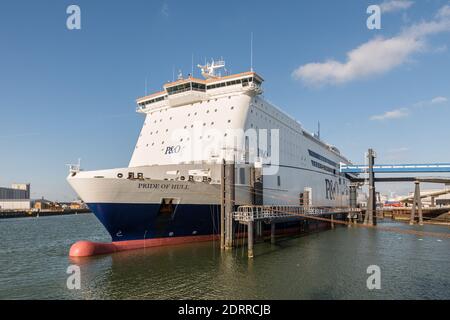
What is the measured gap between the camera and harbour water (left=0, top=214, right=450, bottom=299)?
12391 millimetres

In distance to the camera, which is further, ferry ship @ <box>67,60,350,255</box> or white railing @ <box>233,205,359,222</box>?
white railing @ <box>233,205,359,222</box>

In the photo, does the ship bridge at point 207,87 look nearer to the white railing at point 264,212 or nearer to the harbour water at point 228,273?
the white railing at point 264,212

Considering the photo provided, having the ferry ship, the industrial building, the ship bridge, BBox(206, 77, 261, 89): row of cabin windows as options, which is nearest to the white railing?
the ferry ship

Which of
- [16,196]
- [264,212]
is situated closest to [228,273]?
[264,212]

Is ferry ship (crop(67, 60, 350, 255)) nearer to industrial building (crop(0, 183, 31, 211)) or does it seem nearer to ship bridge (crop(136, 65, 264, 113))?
ship bridge (crop(136, 65, 264, 113))

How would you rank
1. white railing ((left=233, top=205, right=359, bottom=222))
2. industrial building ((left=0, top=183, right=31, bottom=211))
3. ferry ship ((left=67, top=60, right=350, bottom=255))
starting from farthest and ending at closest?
1. industrial building ((left=0, top=183, right=31, bottom=211))
2. white railing ((left=233, top=205, right=359, bottom=222))
3. ferry ship ((left=67, top=60, right=350, bottom=255))

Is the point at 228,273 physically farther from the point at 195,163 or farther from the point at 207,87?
the point at 207,87

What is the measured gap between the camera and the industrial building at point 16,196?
102875 mm

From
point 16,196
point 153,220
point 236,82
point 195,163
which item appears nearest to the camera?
point 153,220

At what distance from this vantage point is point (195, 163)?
24.1 metres

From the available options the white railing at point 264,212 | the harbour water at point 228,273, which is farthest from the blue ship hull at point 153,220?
the white railing at point 264,212

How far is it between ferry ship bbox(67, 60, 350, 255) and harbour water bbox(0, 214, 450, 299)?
5.95ft

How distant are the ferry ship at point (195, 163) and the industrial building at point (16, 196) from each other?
95.5 m

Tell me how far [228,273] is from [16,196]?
17132 cm
